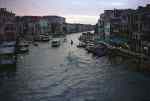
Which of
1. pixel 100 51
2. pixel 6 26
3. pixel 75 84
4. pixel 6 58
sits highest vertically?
pixel 6 26

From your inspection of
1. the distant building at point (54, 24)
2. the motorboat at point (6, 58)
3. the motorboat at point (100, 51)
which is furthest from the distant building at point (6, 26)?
the distant building at point (54, 24)

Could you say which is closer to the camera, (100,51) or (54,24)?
(100,51)

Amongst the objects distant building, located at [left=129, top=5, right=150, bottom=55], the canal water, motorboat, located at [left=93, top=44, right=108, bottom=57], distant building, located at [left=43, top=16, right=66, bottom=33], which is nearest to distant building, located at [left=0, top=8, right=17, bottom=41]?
the canal water

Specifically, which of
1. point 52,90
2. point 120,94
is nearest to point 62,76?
point 52,90

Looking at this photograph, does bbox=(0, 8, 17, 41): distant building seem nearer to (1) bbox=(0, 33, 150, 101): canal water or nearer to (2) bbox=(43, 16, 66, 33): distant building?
(1) bbox=(0, 33, 150, 101): canal water

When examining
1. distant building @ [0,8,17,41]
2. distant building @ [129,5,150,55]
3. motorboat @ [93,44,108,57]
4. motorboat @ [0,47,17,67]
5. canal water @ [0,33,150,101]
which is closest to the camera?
canal water @ [0,33,150,101]

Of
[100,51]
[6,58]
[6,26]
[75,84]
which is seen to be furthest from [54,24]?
[75,84]

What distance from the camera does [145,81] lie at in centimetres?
2597

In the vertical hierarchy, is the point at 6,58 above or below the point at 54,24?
below

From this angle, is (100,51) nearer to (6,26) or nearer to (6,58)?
(6,26)

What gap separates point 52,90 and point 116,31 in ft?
132

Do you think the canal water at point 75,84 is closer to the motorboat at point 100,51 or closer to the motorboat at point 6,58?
the motorboat at point 6,58

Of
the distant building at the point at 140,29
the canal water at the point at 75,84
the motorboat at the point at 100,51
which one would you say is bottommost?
→ the canal water at the point at 75,84

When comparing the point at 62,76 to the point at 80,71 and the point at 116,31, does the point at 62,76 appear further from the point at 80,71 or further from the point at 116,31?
the point at 116,31
